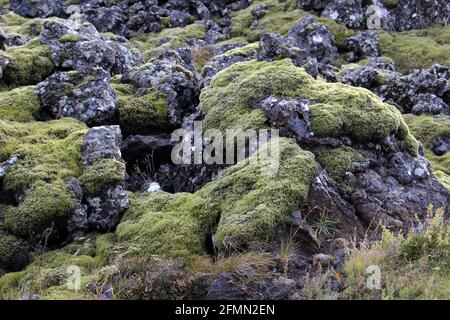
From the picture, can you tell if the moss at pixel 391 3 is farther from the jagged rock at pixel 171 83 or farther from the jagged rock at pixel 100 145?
the jagged rock at pixel 100 145

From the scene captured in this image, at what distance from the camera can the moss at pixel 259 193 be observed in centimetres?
801

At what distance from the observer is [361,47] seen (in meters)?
29.3

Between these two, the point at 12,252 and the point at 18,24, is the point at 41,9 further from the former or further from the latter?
the point at 12,252

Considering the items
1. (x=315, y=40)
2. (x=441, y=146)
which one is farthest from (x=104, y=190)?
(x=315, y=40)

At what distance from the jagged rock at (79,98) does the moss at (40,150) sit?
0.49 meters

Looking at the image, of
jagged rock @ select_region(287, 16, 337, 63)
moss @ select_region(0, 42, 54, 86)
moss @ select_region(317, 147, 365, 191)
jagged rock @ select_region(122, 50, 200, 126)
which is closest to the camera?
moss @ select_region(317, 147, 365, 191)

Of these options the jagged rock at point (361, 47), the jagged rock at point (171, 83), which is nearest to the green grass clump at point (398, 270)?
the jagged rock at point (171, 83)

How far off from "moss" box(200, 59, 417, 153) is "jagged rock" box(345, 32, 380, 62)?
1850 centimetres

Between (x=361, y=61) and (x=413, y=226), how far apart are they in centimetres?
2085

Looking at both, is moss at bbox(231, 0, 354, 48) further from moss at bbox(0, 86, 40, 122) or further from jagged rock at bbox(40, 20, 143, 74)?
moss at bbox(0, 86, 40, 122)

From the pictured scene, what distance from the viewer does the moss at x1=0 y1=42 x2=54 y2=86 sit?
13.7 metres

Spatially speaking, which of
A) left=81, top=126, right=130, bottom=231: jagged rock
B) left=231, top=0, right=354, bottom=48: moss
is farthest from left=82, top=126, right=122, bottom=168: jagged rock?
left=231, top=0, right=354, bottom=48: moss

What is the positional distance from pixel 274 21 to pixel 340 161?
2767 cm
